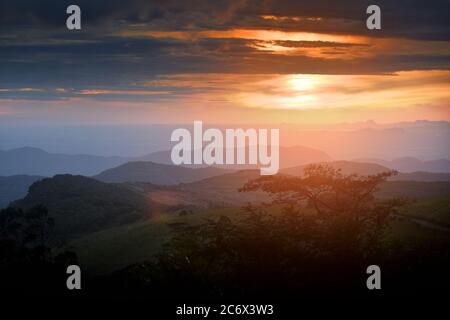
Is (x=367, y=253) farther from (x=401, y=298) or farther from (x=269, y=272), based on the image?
(x=269, y=272)

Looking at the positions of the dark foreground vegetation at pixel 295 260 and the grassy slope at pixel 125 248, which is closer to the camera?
the dark foreground vegetation at pixel 295 260

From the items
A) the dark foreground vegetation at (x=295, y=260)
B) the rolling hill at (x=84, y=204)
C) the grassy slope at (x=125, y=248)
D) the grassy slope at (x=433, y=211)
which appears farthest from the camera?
the rolling hill at (x=84, y=204)

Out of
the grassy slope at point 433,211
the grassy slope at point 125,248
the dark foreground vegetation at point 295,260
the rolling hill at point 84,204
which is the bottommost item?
the rolling hill at point 84,204

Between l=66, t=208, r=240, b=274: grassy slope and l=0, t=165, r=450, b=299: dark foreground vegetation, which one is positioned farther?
l=66, t=208, r=240, b=274: grassy slope

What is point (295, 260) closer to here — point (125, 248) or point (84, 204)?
point (125, 248)

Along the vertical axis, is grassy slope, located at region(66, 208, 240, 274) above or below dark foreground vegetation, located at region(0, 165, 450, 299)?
below

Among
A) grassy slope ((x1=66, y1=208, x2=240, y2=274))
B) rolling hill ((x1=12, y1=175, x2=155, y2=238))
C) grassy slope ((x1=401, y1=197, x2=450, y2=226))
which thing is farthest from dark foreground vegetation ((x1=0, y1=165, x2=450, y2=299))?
rolling hill ((x1=12, y1=175, x2=155, y2=238))

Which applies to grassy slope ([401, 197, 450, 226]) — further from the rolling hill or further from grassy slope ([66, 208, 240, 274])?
the rolling hill

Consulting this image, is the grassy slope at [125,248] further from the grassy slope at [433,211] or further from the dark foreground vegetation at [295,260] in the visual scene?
the dark foreground vegetation at [295,260]

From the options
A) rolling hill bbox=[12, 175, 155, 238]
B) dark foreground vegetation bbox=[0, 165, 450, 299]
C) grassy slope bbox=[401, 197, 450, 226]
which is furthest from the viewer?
rolling hill bbox=[12, 175, 155, 238]

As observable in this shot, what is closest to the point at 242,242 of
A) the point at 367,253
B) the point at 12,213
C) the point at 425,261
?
the point at 367,253

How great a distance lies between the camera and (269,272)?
80.1 feet

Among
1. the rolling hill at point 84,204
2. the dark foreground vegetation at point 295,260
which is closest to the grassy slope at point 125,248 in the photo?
the dark foreground vegetation at point 295,260

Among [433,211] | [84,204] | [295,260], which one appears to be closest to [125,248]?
[433,211]
